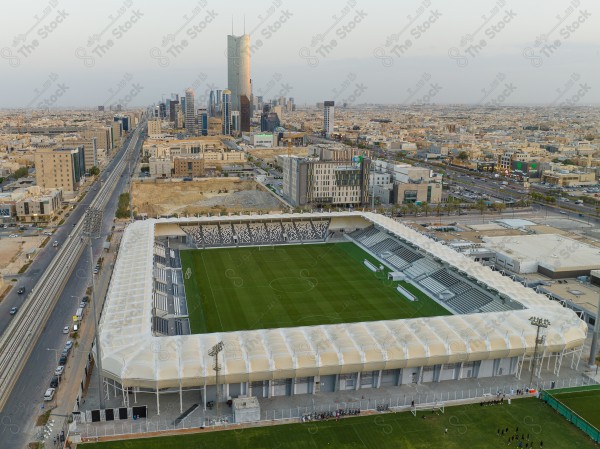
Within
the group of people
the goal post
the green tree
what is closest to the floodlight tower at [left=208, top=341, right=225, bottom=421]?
the goal post

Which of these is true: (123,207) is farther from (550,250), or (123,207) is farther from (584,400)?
(584,400)

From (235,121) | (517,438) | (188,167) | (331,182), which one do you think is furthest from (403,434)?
(235,121)

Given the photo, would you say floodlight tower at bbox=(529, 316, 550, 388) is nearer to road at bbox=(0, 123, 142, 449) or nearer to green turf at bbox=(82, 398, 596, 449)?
green turf at bbox=(82, 398, 596, 449)

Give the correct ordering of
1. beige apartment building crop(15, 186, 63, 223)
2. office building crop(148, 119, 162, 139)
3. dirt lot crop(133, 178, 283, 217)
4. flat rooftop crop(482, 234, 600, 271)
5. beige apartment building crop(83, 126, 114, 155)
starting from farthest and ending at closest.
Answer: office building crop(148, 119, 162, 139) < beige apartment building crop(83, 126, 114, 155) < dirt lot crop(133, 178, 283, 217) < beige apartment building crop(15, 186, 63, 223) < flat rooftop crop(482, 234, 600, 271)

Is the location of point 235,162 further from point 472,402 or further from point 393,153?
point 472,402

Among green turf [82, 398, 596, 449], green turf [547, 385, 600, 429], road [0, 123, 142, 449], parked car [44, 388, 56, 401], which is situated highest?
green turf [547, 385, 600, 429]

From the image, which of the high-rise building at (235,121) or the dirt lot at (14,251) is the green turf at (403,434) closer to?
the dirt lot at (14,251)

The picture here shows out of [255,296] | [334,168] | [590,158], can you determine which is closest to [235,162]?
[334,168]

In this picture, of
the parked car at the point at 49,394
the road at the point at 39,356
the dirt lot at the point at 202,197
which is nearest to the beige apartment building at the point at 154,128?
the dirt lot at the point at 202,197

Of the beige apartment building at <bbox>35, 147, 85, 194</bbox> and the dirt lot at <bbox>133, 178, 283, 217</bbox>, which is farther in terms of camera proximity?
the beige apartment building at <bbox>35, 147, 85, 194</bbox>
